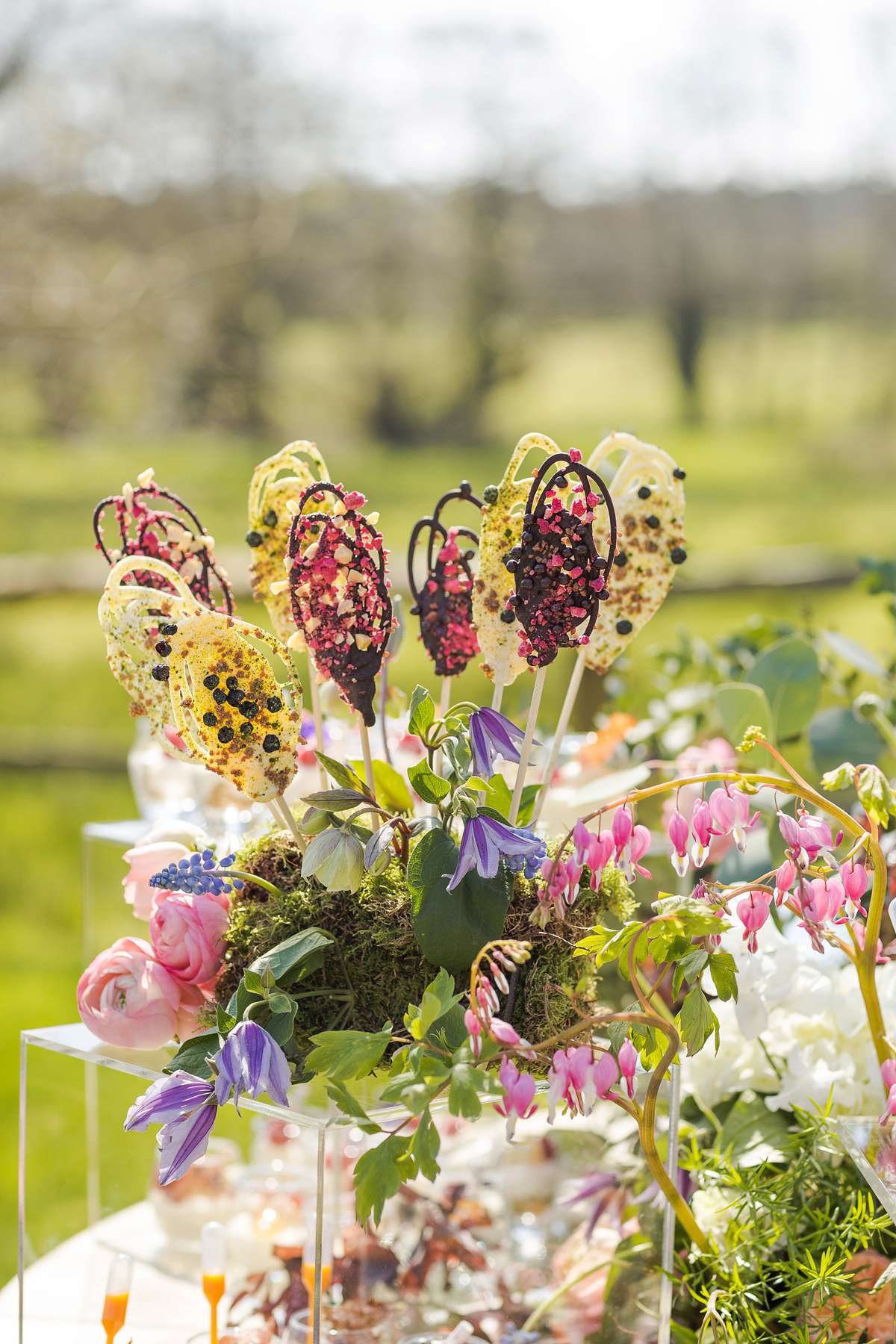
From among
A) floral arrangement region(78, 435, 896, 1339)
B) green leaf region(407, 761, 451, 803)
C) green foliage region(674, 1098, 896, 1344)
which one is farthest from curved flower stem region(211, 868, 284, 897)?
green foliage region(674, 1098, 896, 1344)

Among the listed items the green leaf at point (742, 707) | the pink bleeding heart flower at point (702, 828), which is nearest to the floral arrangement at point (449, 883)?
the pink bleeding heart flower at point (702, 828)

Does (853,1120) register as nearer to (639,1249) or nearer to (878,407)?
(639,1249)

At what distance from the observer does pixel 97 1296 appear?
0.79 meters

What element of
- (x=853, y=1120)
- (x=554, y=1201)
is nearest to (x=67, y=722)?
(x=554, y=1201)

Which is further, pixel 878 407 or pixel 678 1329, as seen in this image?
→ pixel 878 407

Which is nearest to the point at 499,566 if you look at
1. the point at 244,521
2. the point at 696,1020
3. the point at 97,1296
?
the point at 696,1020

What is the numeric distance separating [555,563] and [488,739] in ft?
0.32

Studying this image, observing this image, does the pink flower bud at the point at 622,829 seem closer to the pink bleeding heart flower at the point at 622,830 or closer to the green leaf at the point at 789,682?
the pink bleeding heart flower at the point at 622,830

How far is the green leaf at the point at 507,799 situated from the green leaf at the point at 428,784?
3 centimetres

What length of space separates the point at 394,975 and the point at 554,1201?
0.39 metres

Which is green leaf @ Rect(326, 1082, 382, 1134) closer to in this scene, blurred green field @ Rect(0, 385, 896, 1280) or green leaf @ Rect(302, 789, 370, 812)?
green leaf @ Rect(302, 789, 370, 812)

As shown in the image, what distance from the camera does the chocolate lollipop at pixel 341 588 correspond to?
608mm

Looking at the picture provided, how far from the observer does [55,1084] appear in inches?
35.7

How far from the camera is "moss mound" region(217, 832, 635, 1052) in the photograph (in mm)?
628
